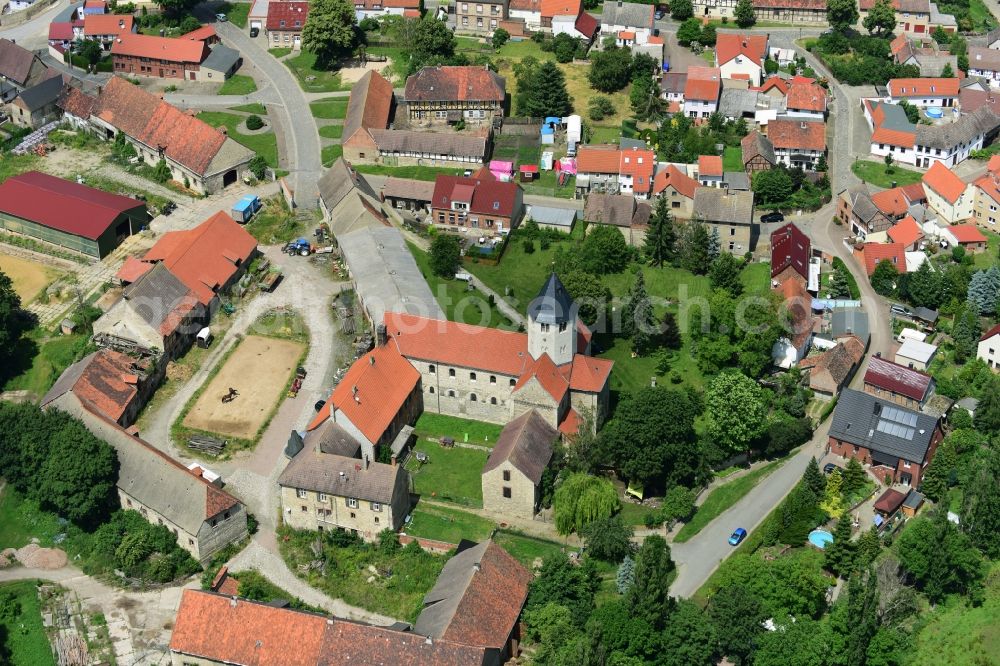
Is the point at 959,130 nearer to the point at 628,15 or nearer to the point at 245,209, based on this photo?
the point at 628,15

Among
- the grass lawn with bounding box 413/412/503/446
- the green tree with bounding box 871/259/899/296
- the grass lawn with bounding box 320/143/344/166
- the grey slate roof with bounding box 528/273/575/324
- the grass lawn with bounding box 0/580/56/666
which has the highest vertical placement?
the grey slate roof with bounding box 528/273/575/324

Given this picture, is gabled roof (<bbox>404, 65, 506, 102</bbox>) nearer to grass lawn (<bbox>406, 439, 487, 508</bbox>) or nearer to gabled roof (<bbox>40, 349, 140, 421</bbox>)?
gabled roof (<bbox>40, 349, 140, 421</bbox>)

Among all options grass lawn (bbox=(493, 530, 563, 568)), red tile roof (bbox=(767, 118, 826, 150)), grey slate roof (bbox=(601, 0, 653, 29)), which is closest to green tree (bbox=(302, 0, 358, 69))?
grey slate roof (bbox=(601, 0, 653, 29))

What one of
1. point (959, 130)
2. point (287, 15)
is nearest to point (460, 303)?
point (959, 130)

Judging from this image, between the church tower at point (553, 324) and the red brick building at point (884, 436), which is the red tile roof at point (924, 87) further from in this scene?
the church tower at point (553, 324)

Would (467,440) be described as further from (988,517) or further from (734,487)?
(988,517)

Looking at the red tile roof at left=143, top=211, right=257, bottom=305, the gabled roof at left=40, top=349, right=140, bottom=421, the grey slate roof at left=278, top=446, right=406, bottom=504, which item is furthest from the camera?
the red tile roof at left=143, top=211, right=257, bottom=305

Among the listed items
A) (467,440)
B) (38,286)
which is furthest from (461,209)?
(38,286)
